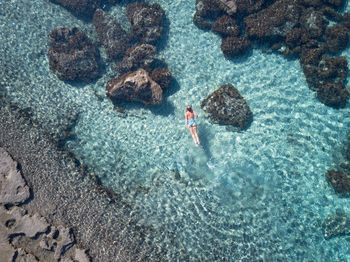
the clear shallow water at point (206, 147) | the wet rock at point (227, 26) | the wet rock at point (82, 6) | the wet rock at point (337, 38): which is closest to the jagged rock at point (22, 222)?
the clear shallow water at point (206, 147)

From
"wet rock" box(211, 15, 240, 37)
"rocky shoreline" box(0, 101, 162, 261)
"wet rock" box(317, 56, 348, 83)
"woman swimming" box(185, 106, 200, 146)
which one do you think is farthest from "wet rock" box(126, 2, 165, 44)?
"wet rock" box(317, 56, 348, 83)

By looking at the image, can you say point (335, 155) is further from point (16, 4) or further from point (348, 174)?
point (16, 4)

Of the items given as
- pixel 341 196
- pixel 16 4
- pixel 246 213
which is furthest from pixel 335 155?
pixel 16 4

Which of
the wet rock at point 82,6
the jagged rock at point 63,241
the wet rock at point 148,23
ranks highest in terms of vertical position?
the wet rock at point 82,6

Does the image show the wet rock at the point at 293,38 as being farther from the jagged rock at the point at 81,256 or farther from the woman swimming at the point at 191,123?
the jagged rock at the point at 81,256

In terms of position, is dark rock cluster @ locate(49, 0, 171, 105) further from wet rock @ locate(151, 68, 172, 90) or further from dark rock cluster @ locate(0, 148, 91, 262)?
dark rock cluster @ locate(0, 148, 91, 262)

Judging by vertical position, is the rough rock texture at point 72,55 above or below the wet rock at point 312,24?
above
